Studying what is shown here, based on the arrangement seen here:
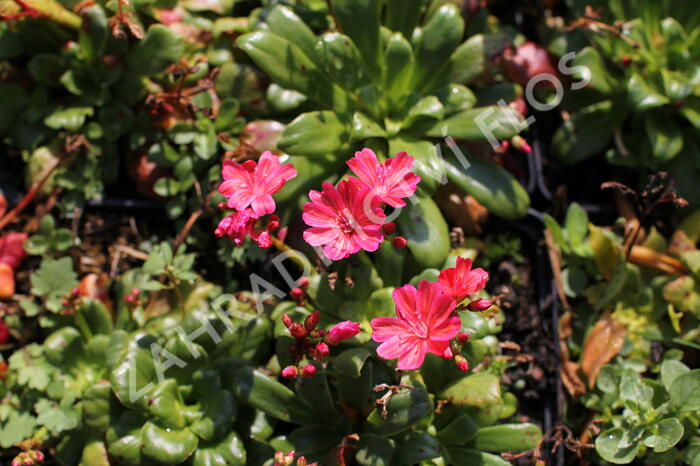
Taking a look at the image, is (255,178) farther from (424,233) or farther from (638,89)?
(638,89)

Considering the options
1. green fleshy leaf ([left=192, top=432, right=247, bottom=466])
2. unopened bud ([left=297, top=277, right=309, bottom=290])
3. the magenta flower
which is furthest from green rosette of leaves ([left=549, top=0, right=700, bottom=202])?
green fleshy leaf ([left=192, top=432, right=247, bottom=466])

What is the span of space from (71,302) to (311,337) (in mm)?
995

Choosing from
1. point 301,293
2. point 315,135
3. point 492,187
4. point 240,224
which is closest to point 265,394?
point 301,293

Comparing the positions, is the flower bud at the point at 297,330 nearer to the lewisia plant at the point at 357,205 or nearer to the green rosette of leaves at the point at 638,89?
the lewisia plant at the point at 357,205

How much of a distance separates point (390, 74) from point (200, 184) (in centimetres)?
83

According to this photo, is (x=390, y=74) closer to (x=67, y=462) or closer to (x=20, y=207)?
(x=20, y=207)

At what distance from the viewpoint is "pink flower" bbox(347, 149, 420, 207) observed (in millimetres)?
1813

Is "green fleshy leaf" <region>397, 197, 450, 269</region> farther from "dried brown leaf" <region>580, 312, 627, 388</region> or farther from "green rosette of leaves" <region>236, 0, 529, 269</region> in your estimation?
"dried brown leaf" <region>580, 312, 627, 388</region>

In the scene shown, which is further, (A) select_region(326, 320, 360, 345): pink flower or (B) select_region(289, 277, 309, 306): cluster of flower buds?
(B) select_region(289, 277, 309, 306): cluster of flower buds

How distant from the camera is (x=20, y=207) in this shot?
2.68 m

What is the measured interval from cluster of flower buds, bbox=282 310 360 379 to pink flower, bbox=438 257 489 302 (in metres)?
0.28

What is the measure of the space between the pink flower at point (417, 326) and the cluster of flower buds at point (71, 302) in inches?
48.2

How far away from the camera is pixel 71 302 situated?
2406mm

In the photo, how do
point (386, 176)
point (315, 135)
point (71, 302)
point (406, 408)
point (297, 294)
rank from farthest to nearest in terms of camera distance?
1. point (71, 302)
2. point (315, 135)
3. point (297, 294)
4. point (406, 408)
5. point (386, 176)
